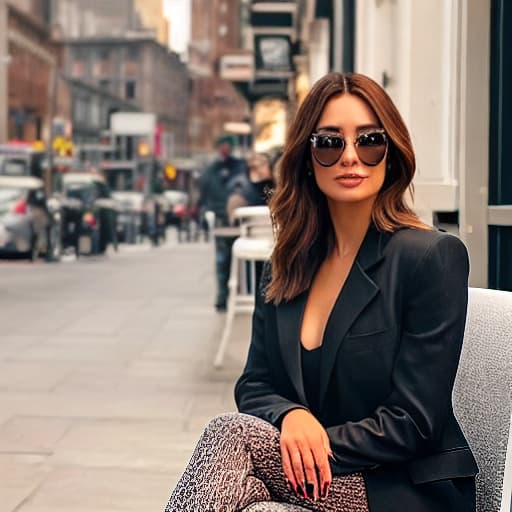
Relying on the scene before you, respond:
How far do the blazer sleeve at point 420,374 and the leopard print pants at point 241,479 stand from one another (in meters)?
0.07

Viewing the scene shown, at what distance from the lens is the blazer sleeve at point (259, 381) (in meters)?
2.39

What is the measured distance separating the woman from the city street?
201cm

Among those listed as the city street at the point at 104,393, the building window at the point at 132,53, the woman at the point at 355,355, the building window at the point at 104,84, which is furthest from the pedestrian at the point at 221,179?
the building window at the point at 104,84

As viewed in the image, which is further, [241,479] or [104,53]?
[104,53]

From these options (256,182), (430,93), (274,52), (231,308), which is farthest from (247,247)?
(274,52)

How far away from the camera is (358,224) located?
7.90 feet

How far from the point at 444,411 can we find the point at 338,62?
889cm

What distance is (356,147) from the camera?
2.34 m

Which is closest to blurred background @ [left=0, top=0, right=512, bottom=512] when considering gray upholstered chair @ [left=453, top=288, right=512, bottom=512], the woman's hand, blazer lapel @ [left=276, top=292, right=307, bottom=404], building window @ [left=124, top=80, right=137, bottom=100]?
gray upholstered chair @ [left=453, top=288, right=512, bottom=512]

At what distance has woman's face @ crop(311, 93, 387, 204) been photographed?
92.0 inches

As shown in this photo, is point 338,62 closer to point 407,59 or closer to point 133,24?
point 407,59

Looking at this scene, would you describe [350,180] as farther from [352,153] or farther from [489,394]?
[489,394]

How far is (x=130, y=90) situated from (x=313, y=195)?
117651 millimetres

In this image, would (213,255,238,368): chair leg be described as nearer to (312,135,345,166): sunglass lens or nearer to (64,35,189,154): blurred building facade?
(312,135,345,166): sunglass lens
